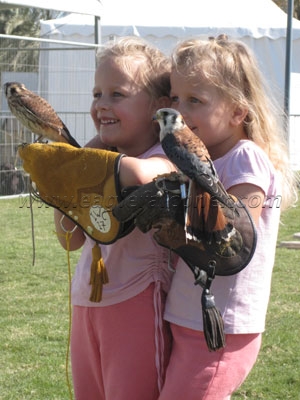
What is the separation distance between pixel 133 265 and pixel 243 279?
0.36 metres

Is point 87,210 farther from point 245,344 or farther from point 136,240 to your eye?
point 245,344

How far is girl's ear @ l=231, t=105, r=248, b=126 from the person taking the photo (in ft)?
7.47

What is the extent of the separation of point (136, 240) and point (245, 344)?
18.6 inches

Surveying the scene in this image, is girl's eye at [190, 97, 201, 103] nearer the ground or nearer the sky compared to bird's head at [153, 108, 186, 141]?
nearer the sky

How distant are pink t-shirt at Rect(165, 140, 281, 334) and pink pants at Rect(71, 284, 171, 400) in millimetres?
70

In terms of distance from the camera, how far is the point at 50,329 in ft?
16.8

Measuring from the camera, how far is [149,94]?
7.77ft

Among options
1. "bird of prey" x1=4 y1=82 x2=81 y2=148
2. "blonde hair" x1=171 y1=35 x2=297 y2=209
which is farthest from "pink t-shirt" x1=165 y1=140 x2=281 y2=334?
"bird of prey" x1=4 y1=82 x2=81 y2=148

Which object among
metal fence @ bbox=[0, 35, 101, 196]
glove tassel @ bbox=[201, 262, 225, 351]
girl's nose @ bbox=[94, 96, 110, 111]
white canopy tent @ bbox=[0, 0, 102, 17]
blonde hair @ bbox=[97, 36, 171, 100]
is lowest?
glove tassel @ bbox=[201, 262, 225, 351]

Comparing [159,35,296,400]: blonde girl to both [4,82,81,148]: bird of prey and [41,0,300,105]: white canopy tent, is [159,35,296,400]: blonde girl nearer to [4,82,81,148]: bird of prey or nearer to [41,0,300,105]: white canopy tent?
[4,82,81,148]: bird of prey

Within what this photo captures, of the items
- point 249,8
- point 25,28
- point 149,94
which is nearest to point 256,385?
point 149,94

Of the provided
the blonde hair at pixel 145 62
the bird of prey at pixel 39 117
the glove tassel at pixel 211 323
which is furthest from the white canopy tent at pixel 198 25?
the glove tassel at pixel 211 323

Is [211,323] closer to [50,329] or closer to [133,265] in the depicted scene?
[133,265]

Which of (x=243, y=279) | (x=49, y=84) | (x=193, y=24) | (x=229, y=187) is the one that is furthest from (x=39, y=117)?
(x=193, y=24)
